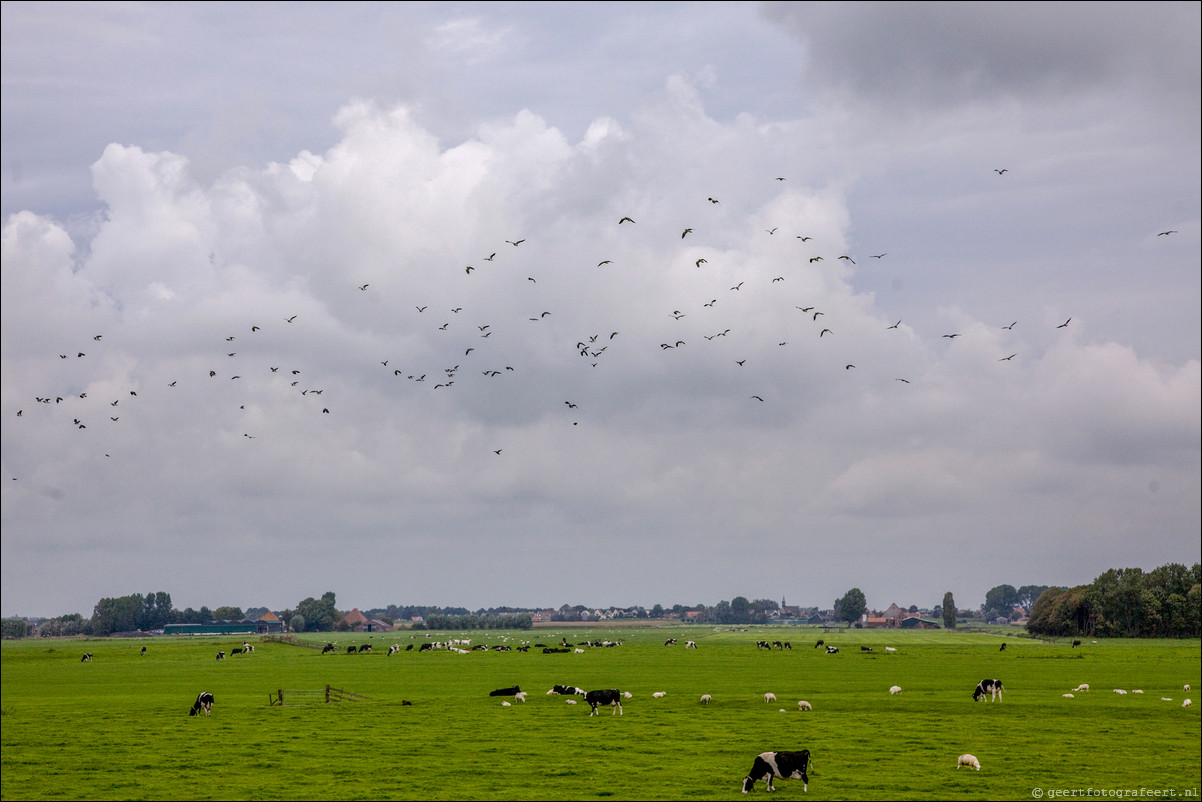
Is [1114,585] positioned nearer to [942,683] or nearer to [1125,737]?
[942,683]

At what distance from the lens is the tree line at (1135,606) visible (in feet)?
512

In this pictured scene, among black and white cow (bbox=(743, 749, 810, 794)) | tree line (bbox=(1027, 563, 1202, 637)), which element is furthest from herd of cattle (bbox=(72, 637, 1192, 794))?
tree line (bbox=(1027, 563, 1202, 637))

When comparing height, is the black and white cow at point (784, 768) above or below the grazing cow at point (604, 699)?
above

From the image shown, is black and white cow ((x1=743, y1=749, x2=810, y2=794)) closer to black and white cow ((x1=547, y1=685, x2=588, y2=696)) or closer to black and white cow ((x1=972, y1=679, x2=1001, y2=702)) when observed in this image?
black and white cow ((x1=972, y1=679, x2=1001, y2=702))

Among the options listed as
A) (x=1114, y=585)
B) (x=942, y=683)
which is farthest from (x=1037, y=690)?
(x=1114, y=585)

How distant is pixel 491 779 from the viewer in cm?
3183

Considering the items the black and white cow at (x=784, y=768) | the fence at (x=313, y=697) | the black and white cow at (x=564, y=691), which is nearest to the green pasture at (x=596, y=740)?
the black and white cow at (x=784, y=768)

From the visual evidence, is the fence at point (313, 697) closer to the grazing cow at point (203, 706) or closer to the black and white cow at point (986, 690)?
the grazing cow at point (203, 706)

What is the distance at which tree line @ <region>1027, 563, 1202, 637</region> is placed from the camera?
15600 cm

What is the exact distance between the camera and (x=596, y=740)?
127 feet

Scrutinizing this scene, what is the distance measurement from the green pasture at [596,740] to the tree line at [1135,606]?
320 feet

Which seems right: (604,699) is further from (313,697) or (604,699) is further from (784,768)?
(784,768)

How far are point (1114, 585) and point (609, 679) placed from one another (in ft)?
413

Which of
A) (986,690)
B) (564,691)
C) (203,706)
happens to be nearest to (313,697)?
(203,706)
